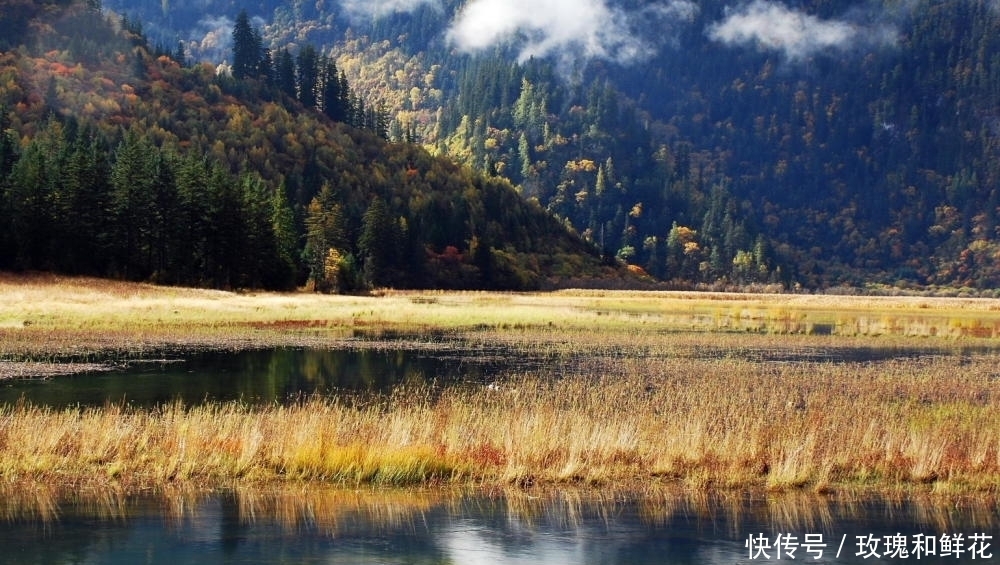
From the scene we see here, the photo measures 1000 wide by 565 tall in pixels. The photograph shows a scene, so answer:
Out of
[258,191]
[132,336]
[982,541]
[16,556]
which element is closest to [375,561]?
[16,556]

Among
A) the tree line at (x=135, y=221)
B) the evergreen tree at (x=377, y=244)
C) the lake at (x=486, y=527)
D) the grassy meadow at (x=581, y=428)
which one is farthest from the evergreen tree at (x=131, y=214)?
the lake at (x=486, y=527)

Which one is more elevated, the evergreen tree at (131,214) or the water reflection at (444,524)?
the evergreen tree at (131,214)

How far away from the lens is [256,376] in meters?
47.9

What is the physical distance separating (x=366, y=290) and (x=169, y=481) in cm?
11685

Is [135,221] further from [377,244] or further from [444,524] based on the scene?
[444,524]

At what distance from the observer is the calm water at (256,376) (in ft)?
131

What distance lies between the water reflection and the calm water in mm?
14406

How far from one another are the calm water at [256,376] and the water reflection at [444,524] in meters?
14.4

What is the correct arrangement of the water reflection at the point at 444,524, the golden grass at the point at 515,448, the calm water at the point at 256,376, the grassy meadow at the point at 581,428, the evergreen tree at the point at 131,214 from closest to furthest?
1. the water reflection at the point at 444,524
2. the golden grass at the point at 515,448
3. the grassy meadow at the point at 581,428
4. the calm water at the point at 256,376
5. the evergreen tree at the point at 131,214

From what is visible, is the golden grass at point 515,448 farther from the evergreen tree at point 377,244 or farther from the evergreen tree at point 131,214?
the evergreen tree at point 377,244

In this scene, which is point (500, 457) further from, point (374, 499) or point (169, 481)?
point (169, 481)

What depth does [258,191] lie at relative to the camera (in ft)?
431

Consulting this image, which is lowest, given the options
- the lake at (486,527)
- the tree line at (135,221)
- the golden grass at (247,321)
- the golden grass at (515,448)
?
the lake at (486,527)

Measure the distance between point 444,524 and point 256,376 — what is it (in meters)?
26.5
